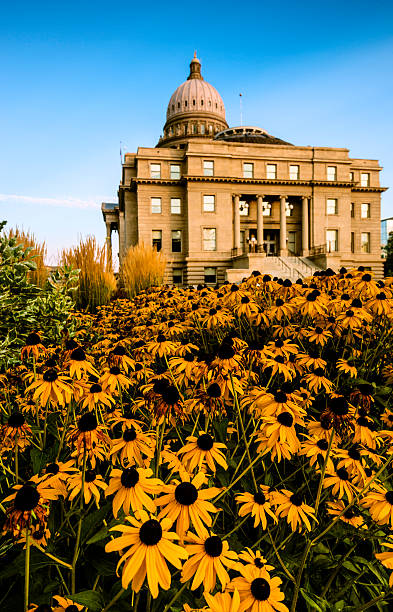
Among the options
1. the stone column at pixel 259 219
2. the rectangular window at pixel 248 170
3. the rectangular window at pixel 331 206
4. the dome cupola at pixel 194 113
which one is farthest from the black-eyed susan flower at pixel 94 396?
the dome cupola at pixel 194 113

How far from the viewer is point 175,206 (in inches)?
1272

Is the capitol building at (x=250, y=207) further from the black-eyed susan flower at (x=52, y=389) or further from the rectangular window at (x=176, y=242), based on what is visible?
the black-eyed susan flower at (x=52, y=389)

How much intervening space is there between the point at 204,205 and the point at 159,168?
228 inches

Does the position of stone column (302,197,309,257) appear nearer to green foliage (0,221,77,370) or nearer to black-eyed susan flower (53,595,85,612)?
green foliage (0,221,77,370)

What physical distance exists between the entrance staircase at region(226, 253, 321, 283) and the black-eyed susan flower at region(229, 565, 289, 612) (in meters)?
24.0

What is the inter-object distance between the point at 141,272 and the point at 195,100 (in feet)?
193

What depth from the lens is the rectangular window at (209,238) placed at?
1240 inches

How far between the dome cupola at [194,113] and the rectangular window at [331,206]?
27.9 meters

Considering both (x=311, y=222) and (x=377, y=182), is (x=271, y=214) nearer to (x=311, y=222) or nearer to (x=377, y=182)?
(x=311, y=222)

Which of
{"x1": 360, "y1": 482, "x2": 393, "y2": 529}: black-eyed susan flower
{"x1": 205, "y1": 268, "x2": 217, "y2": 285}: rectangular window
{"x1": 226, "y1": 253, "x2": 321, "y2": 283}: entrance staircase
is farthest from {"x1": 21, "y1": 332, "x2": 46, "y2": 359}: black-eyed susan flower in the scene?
{"x1": 205, "y1": 268, "x2": 217, "y2": 285}: rectangular window

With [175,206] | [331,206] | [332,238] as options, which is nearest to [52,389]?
[175,206]

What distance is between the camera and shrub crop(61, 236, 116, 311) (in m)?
9.05

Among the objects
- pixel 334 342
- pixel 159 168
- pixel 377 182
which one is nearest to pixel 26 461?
pixel 334 342

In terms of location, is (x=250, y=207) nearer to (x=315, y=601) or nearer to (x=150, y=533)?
(x=315, y=601)
